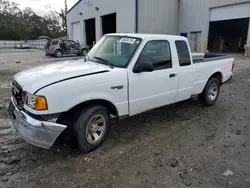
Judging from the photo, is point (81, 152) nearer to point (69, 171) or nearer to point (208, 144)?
point (69, 171)

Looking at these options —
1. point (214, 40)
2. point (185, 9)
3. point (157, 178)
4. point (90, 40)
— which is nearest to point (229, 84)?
point (157, 178)

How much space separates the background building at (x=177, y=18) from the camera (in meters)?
18.7

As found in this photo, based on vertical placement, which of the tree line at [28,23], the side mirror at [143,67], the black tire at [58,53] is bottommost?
the black tire at [58,53]

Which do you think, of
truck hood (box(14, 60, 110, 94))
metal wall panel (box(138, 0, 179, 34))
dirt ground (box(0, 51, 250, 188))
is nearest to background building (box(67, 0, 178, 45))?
metal wall panel (box(138, 0, 179, 34))

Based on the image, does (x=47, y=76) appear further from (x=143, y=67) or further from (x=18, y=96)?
(x=143, y=67)

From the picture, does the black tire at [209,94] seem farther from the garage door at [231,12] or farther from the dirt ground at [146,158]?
the garage door at [231,12]

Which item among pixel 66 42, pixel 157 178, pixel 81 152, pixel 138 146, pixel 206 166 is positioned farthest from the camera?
pixel 66 42

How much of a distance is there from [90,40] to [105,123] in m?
28.6

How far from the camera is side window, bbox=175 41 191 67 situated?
14.3 ft

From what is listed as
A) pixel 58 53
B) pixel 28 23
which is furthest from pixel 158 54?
pixel 28 23

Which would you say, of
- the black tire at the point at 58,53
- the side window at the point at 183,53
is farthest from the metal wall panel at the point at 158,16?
the side window at the point at 183,53

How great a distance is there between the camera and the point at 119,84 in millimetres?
3348

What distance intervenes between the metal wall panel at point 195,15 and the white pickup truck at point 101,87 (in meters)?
18.1

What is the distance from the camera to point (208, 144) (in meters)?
3.66
